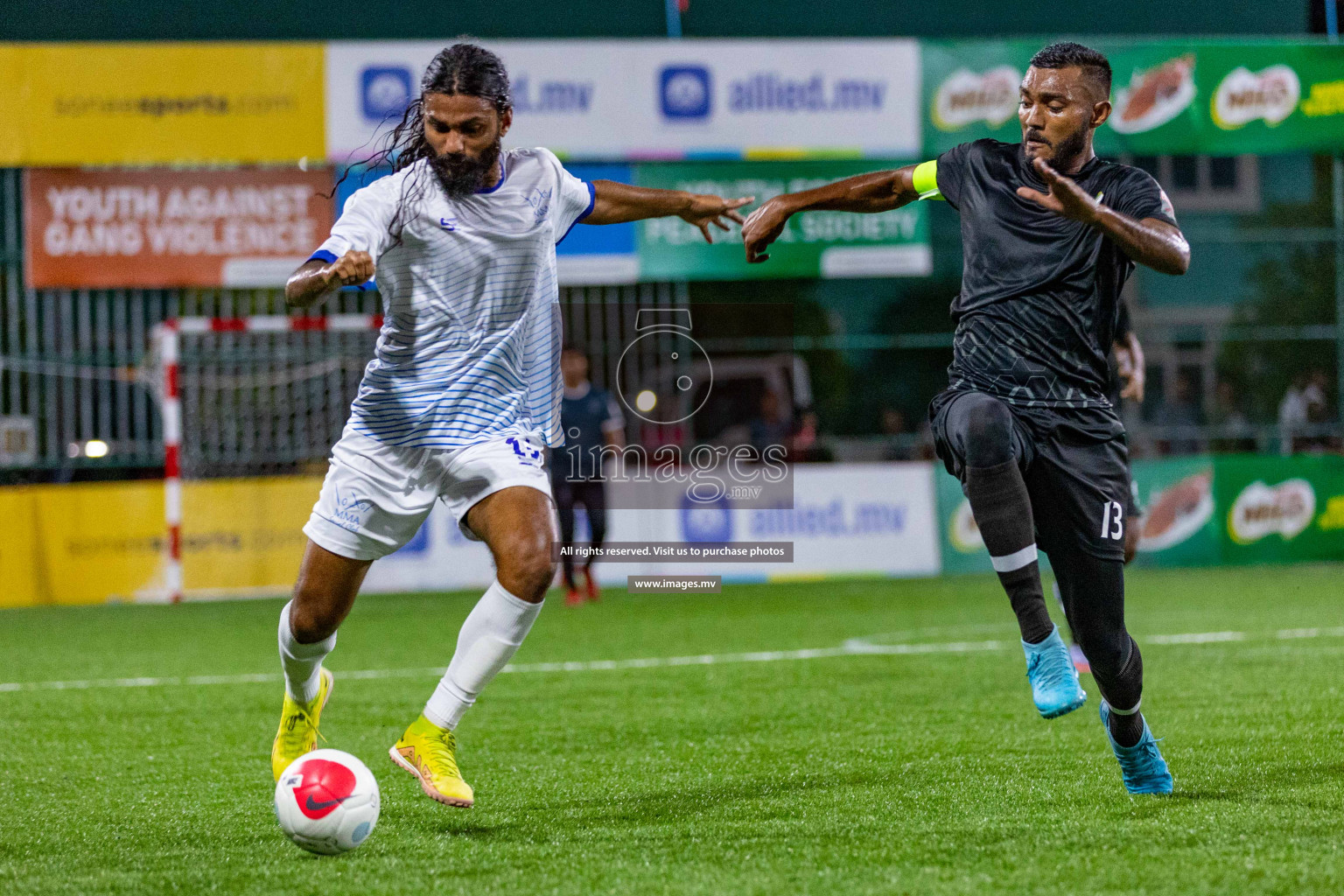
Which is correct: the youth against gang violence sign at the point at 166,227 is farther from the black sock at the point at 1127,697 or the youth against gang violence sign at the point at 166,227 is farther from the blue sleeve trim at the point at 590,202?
the black sock at the point at 1127,697

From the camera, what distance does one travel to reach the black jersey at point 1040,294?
4.70 metres

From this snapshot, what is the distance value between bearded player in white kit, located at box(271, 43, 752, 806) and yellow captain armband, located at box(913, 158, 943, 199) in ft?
3.94

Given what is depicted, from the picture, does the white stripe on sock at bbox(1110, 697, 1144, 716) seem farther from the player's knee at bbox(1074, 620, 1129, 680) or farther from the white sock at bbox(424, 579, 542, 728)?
the white sock at bbox(424, 579, 542, 728)

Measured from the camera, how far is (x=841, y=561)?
15922 mm

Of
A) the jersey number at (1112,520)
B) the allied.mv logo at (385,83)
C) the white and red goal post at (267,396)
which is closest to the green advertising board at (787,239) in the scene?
the allied.mv logo at (385,83)

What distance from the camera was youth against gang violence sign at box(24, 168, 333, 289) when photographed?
1492 centimetres

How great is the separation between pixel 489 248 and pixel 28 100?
1162cm

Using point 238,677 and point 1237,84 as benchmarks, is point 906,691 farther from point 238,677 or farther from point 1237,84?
point 1237,84

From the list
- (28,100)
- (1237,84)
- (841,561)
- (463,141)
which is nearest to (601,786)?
(463,141)

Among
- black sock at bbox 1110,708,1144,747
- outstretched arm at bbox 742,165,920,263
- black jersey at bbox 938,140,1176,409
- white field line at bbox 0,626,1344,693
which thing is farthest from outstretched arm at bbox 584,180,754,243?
white field line at bbox 0,626,1344,693

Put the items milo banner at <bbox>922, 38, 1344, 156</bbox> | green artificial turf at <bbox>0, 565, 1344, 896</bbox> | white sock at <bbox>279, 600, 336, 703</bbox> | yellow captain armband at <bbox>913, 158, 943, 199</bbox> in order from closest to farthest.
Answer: green artificial turf at <bbox>0, 565, 1344, 896</bbox> → white sock at <bbox>279, 600, 336, 703</bbox> → yellow captain armband at <bbox>913, 158, 943, 199</bbox> → milo banner at <bbox>922, 38, 1344, 156</bbox>

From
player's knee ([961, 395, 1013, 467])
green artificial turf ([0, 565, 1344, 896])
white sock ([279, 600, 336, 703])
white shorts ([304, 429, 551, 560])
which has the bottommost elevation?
green artificial turf ([0, 565, 1344, 896])

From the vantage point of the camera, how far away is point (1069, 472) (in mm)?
4605

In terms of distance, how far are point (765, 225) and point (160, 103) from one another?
1115 centimetres
